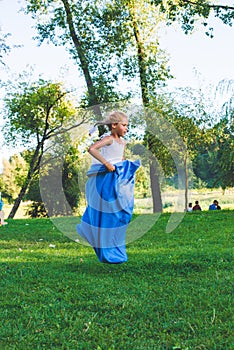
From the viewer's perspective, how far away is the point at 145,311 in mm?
4938

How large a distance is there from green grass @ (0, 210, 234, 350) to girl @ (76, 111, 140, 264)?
37 cm

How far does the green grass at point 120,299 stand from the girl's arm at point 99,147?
4.74 ft

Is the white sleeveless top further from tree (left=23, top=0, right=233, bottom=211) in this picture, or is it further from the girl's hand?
tree (left=23, top=0, right=233, bottom=211)

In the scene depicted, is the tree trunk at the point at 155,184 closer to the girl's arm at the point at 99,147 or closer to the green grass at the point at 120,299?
the green grass at the point at 120,299

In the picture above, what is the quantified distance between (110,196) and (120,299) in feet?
6.11

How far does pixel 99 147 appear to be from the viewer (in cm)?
684

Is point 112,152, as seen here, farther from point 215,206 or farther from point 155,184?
point 215,206

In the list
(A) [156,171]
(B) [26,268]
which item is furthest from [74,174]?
(B) [26,268]

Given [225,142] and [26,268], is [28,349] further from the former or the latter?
[225,142]

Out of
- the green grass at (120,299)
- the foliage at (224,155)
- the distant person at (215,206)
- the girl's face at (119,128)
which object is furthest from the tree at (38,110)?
the girl's face at (119,128)

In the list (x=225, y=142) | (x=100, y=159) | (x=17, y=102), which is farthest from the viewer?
(x=17, y=102)

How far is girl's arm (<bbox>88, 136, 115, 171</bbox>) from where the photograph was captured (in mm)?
6742

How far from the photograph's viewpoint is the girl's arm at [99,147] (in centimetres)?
674

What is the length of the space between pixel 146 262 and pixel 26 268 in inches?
69.0
